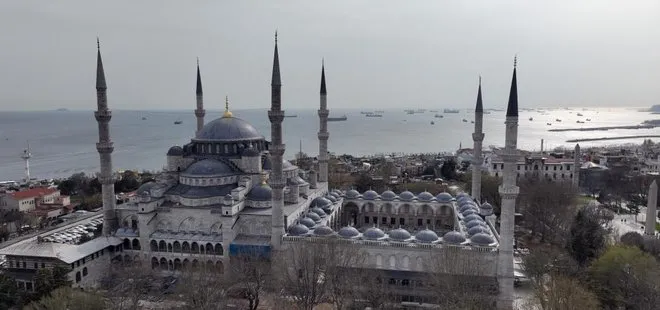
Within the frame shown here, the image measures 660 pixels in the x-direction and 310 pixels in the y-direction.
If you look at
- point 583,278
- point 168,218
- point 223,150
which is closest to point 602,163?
point 583,278

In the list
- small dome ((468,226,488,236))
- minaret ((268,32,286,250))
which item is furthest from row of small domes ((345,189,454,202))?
minaret ((268,32,286,250))

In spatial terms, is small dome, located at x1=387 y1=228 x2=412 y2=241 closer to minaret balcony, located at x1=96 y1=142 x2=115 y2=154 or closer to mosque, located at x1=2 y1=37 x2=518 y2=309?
mosque, located at x1=2 y1=37 x2=518 y2=309

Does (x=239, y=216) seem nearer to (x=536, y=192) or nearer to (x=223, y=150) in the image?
(x=223, y=150)

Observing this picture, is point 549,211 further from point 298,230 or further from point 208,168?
point 208,168

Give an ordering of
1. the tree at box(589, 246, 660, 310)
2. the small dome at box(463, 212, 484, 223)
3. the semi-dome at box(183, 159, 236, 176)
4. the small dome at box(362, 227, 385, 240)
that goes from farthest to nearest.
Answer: the semi-dome at box(183, 159, 236, 176), the small dome at box(463, 212, 484, 223), the small dome at box(362, 227, 385, 240), the tree at box(589, 246, 660, 310)

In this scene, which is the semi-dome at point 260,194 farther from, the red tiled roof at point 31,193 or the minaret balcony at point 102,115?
Answer: the red tiled roof at point 31,193
